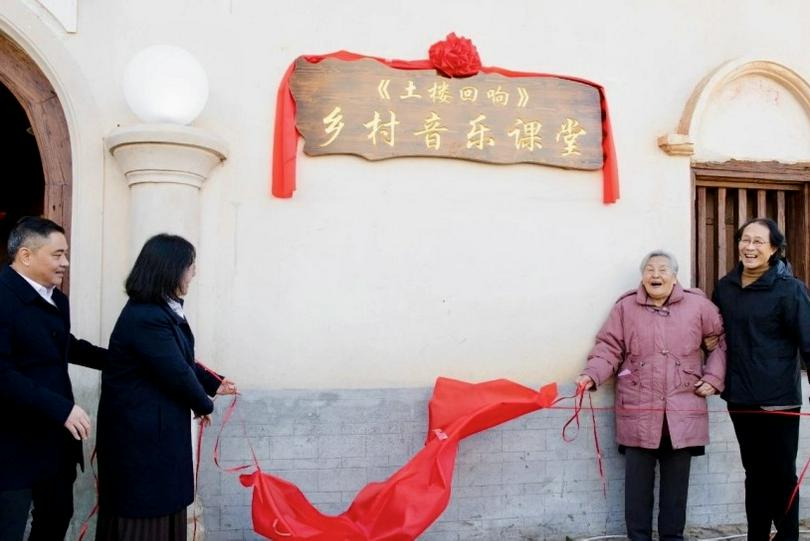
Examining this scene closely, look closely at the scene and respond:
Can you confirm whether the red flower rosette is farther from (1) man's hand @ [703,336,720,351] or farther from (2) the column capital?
(1) man's hand @ [703,336,720,351]

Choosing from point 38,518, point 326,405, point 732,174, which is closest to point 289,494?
point 326,405

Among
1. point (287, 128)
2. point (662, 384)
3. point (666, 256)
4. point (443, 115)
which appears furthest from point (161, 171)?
point (662, 384)

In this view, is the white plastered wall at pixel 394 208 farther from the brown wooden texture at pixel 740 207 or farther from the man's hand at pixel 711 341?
the man's hand at pixel 711 341

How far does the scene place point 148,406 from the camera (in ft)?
9.66

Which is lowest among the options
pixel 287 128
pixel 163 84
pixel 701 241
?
pixel 701 241

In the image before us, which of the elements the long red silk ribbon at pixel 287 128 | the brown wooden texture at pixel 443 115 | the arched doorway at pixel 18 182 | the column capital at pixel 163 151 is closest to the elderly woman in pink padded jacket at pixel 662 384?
the brown wooden texture at pixel 443 115

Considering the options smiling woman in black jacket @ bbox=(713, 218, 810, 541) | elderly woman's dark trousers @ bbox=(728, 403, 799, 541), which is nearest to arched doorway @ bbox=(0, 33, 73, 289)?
smiling woman in black jacket @ bbox=(713, 218, 810, 541)

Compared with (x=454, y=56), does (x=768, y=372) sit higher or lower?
lower

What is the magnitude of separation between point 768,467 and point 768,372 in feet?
1.70

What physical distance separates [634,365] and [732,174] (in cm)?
165

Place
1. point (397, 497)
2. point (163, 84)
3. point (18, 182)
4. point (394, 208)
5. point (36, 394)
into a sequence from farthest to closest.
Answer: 1. point (18, 182)
2. point (394, 208)
3. point (163, 84)
4. point (397, 497)
5. point (36, 394)

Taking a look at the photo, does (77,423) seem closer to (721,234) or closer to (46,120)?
(46,120)

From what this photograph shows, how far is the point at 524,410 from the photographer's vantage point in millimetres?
4125

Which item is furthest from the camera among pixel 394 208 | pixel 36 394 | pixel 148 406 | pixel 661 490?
pixel 394 208
